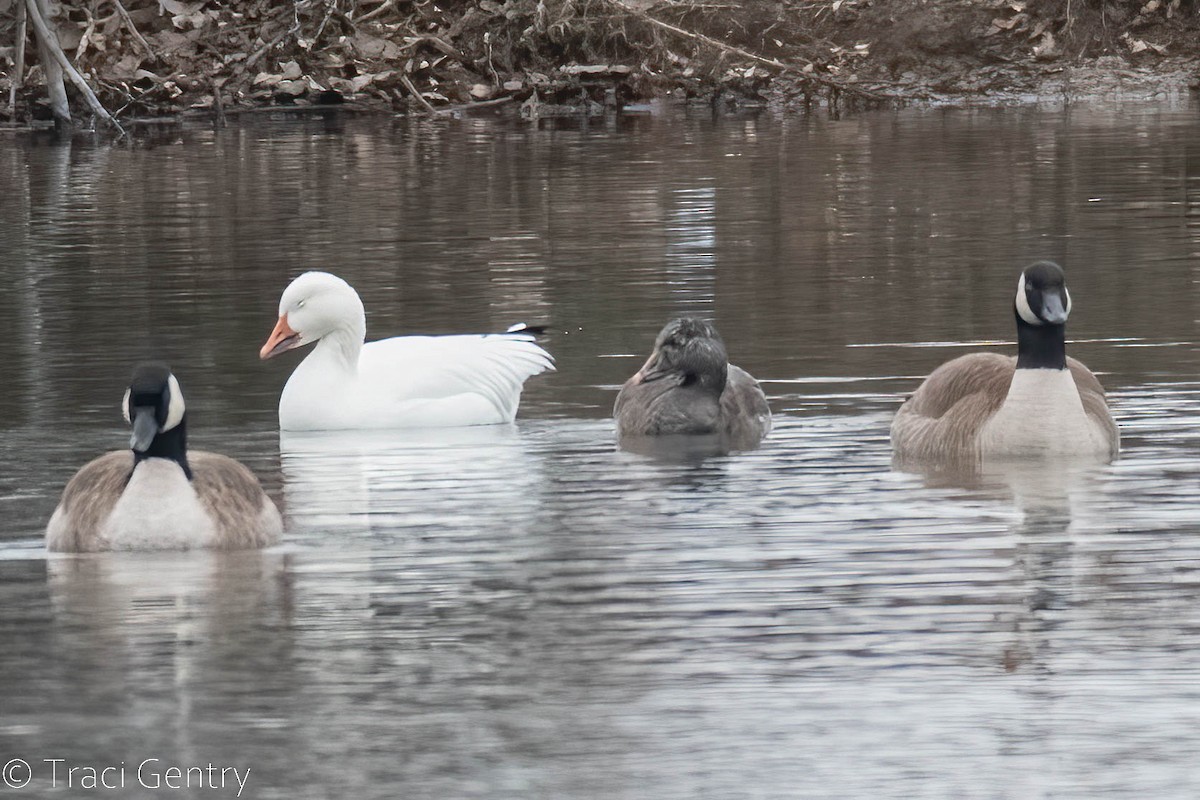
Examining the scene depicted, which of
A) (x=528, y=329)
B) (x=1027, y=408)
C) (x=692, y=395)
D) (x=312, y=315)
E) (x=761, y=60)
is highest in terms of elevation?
(x=761, y=60)

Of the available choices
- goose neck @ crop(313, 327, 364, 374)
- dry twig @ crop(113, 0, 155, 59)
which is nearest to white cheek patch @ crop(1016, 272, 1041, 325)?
goose neck @ crop(313, 327, 364, 374)

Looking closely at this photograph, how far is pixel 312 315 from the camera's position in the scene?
13.4 meters

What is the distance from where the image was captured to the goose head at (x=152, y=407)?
904 centimetres

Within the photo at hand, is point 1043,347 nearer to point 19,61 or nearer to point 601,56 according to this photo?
point 19,61

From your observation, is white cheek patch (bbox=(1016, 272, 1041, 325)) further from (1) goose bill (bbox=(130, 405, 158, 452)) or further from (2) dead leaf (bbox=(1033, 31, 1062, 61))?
(2) dead leaf (bbox=(1033, 31, 1062, 61))

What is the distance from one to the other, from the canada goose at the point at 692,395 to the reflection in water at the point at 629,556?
259 mm

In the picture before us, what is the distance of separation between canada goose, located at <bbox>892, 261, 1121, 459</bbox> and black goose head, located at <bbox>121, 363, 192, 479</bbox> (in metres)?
3.65

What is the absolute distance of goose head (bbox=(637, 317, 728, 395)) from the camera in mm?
12477

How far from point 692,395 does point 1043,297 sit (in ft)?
7.25

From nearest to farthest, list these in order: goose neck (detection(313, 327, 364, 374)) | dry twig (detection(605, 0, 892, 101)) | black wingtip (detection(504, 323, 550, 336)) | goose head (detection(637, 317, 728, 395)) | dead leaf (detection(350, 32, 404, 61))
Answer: goose head (detection(637, 317, 728, 395)), goose neck (detection(313, 327, 364, 374)), black wingtip (detection(504, 323, 550, 336)), dry twig (detection(605, 0, 892, 101)), dead leaf (detection(350, 32, 404, 61))

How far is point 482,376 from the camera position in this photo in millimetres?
12945

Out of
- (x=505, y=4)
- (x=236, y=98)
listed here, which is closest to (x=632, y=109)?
(x=505, y=4)

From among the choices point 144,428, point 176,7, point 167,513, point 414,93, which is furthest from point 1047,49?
point 144,428

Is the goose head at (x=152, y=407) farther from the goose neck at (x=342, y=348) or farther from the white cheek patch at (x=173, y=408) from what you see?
the goose neck at (x=342, y=348)
